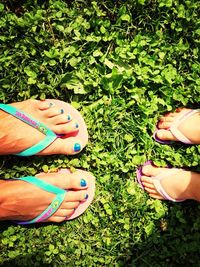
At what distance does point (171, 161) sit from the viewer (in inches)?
115

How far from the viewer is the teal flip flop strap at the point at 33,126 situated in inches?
107

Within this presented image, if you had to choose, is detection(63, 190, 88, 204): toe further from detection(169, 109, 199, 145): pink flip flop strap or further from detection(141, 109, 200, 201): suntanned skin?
detection(169, 109, 199, 145): pink flip flop strap

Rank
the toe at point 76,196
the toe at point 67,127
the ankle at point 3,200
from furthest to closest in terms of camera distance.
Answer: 1. the toe at point 76,196
2. the toe at point 67,127
3. the ankle at point 3,200

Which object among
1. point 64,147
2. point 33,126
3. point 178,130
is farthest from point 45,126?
point 178,130

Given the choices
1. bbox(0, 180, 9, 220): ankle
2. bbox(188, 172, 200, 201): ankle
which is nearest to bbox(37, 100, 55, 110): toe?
bbox(0, 180, 9, 220): ankle

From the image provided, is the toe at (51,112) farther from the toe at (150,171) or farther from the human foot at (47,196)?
the toe at (150,171)

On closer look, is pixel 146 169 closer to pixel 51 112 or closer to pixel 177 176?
pixel 177 176

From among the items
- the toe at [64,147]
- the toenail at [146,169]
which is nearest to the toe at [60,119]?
the toe at [64,147]

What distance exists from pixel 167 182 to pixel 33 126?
1.14 m

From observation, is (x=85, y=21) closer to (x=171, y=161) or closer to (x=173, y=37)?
(x=173, y=37)

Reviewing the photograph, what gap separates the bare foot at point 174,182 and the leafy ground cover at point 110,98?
0.24 feet

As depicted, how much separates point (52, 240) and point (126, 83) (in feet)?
4.53

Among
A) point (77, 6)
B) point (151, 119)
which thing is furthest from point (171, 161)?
point (77, 6)

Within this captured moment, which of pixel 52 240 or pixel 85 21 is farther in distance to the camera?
pixel 52 240
